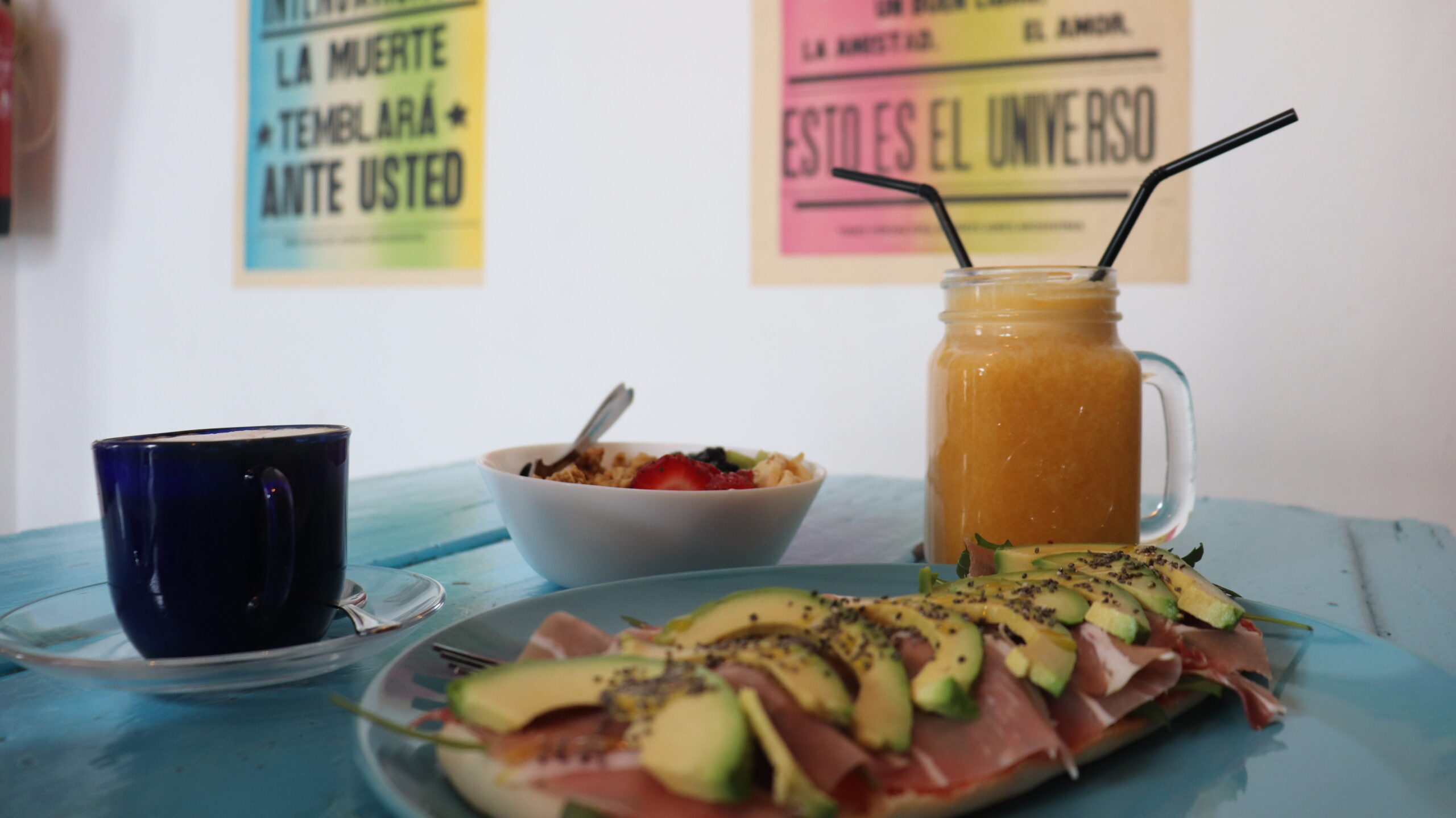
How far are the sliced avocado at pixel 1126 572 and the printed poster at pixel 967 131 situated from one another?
153 centimetres

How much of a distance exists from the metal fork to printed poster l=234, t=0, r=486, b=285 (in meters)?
2.36

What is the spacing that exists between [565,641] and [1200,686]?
0.34 m

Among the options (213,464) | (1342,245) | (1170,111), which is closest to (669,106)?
(1170,111)

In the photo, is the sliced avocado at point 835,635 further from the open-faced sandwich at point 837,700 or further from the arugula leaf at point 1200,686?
the arugula leaf at point 1200,686

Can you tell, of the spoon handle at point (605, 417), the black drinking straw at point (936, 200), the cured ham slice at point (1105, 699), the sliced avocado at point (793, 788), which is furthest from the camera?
the spoon handle at point (605, 417)

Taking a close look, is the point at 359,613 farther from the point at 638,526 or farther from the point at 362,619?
the point at 638,526

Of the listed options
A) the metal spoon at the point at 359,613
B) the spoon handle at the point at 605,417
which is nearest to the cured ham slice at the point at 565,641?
the metal spoon at the point at 359,613

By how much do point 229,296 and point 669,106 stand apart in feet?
5.56

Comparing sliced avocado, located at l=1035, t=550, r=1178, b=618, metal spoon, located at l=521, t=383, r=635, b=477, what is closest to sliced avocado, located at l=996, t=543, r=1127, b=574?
sliced avocado, located at l=1035, t=550, r=1178, b=618

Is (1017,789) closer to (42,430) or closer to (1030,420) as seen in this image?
(1030,420)

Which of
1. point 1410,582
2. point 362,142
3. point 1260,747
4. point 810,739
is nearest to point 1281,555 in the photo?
point 1410,582

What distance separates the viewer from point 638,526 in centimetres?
77

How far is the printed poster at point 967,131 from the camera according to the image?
6.72 feet

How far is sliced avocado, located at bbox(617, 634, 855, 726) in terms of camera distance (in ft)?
1.32
